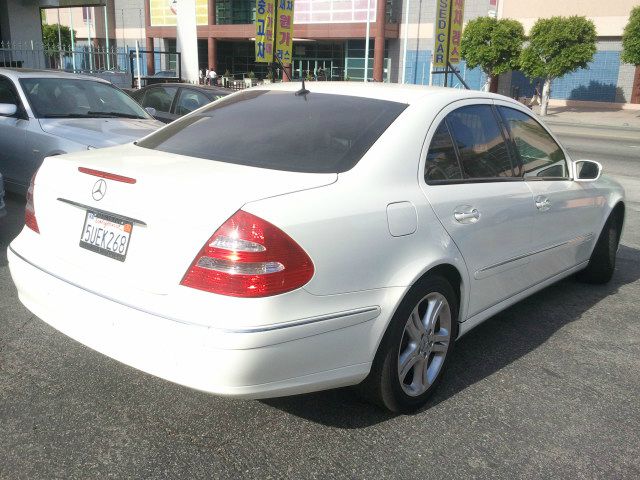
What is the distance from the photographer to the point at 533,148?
4273 mm

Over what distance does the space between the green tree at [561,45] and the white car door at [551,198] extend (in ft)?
98.9

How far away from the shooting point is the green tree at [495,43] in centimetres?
3484

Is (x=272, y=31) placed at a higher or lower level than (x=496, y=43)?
lower

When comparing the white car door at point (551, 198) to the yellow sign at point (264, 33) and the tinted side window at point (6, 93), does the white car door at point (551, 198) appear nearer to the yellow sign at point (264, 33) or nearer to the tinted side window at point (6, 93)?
the tinted side window at point (6, 93)

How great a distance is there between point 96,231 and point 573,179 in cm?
327

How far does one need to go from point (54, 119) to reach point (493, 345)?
5575 mm

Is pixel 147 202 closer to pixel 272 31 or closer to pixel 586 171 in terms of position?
pixel 586 171

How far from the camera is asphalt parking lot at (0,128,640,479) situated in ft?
8.92

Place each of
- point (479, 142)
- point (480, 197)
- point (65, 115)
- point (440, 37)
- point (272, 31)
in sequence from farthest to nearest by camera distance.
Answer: point (440, 37)
point (272, 31)
point (65, 115)
point (479, 142)
point (480, 197)

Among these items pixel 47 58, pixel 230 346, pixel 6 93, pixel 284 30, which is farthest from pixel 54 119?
pixel 47 58

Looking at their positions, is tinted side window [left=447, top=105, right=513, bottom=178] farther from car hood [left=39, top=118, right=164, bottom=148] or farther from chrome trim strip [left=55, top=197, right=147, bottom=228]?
car hood [left=39, top=118, right=164, bottom=148]

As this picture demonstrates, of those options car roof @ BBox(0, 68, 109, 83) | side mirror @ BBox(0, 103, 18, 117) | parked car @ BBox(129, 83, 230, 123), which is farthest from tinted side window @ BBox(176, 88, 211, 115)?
side mirror @ BBox(0, 103, 18, 117)

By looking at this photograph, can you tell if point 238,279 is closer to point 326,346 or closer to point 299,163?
point 326,346

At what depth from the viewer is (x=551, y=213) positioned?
414 centimetres
